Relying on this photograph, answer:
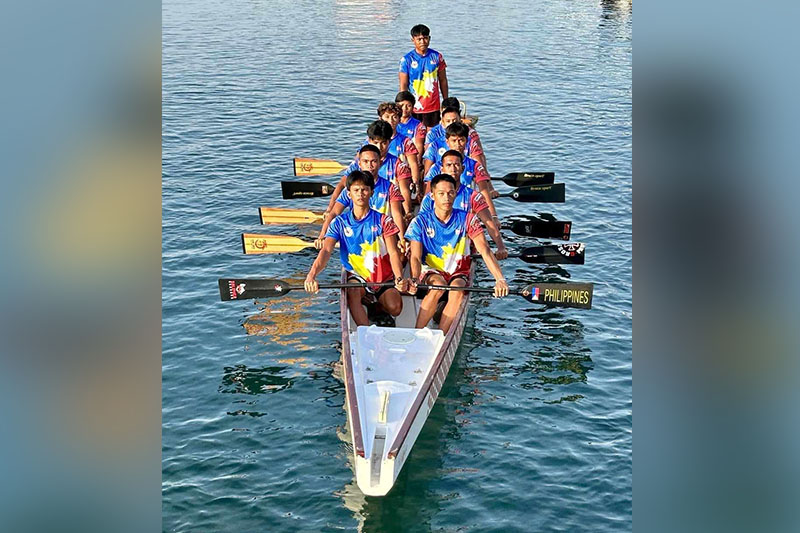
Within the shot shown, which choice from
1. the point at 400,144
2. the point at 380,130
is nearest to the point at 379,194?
the point at 380,130

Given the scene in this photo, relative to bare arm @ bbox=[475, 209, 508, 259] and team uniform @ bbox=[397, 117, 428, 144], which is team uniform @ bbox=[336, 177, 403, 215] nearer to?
bare arm @ bbox=[475, 209, 508, 259]

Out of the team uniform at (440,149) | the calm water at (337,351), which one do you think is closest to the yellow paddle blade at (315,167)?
the calm water at (337,351)

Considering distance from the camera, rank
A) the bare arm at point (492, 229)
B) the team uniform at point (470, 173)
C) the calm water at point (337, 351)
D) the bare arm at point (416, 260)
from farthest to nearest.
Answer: the team uniform at point (470, 173) < the bare arm at point (492, 229) < the bare arm at point (416, 260) < the calm water at point (337, 351)

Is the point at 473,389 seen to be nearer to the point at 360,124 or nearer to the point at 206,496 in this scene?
the point at 206,496

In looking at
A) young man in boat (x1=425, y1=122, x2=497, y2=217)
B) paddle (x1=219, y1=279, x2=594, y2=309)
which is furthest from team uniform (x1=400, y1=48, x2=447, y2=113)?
paddle (x1=219, y1=279, x2=594, y2=309)

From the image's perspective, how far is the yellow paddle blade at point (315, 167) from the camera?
18.3 metres

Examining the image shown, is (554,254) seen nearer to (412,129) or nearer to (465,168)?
(465,168)

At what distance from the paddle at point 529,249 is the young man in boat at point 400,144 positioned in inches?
91.2

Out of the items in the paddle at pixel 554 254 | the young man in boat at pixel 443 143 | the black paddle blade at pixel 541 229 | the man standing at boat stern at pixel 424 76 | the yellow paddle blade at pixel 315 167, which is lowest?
the paddle at pixel 554 254

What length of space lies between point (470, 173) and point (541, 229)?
5.96 ft

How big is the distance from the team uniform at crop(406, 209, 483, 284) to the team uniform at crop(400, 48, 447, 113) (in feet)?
22.2

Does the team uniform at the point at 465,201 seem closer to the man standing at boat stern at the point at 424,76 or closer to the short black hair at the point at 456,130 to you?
the short black hair at the point at 456,130
